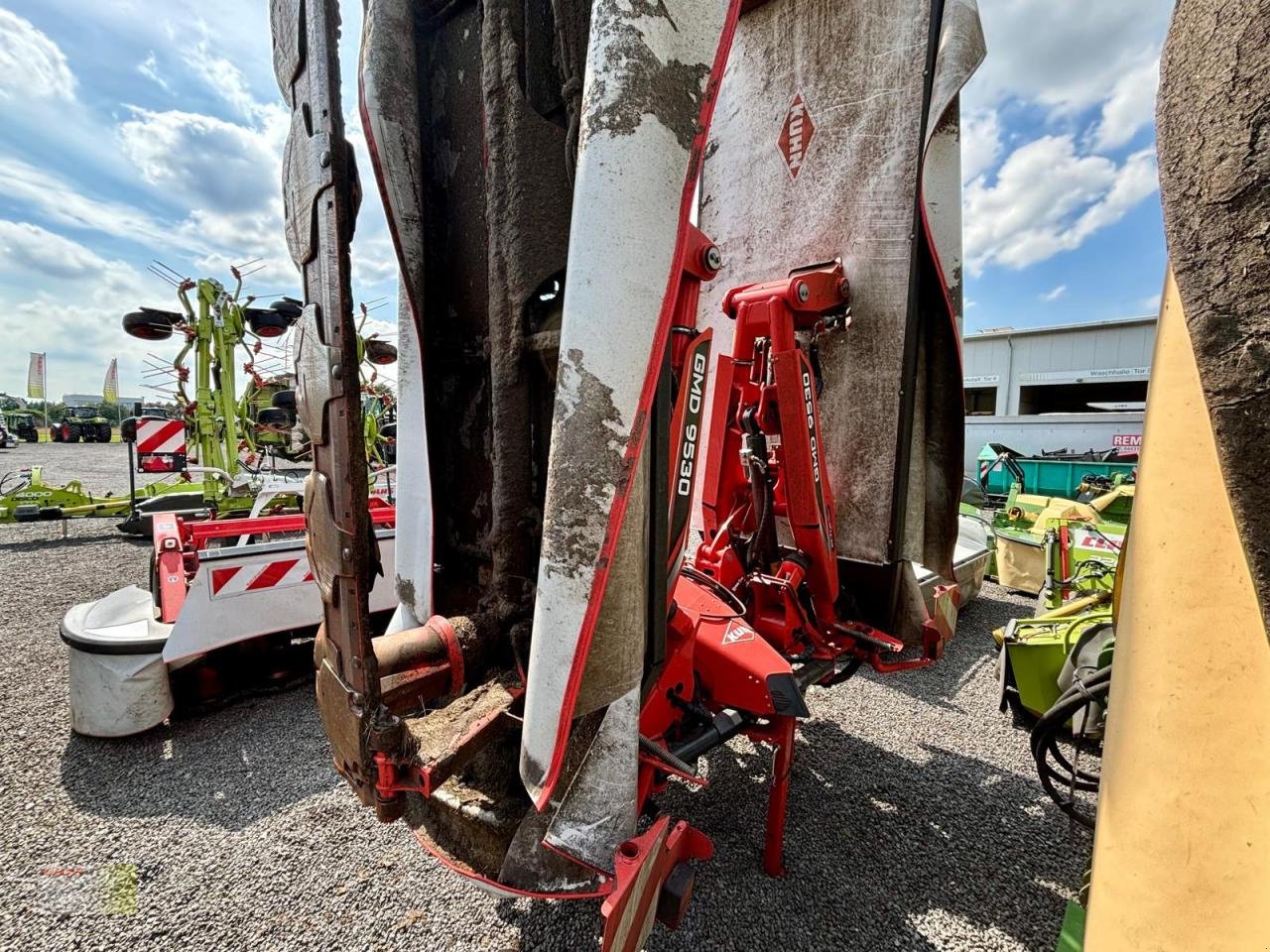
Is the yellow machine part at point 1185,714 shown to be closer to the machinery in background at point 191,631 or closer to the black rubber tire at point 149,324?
the machinery in background at point 191,631

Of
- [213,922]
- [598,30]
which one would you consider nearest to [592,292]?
[598,30]

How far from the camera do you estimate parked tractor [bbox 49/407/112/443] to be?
29.4m

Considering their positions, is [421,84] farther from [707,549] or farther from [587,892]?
[707,549]

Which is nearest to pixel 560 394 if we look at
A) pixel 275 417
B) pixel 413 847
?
pixel 413 847

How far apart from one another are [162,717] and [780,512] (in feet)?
10.8

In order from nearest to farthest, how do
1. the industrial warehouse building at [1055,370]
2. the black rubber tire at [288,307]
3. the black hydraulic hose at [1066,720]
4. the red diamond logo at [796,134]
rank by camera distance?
1. the black hydraulic hose at [1066,720]
2. the red diamond logo at [796,134]
3. the black rubber tire at [288,307]
4. the industrial warehouse building at [1055,370]

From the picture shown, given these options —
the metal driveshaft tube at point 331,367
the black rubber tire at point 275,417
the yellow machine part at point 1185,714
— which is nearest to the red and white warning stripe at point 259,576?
the metal driveshaft tube at point 331,367

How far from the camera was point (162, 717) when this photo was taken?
2.85 m

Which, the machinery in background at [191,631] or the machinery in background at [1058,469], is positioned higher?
the machinery in background at [1058,469]

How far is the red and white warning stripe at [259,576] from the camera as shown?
2.96 m

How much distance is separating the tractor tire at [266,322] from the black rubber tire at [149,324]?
768 millimetres

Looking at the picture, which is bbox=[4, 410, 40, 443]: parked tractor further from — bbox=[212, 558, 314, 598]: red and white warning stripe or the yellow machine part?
the yellow machine part

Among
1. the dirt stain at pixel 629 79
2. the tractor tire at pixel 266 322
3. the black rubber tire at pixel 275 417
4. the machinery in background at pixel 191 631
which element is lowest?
the machinery in background at pixel 191 631

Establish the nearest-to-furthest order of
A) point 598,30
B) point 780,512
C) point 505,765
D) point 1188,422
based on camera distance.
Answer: point 1188,422
point 598,30
point 505,765
point 780,512
